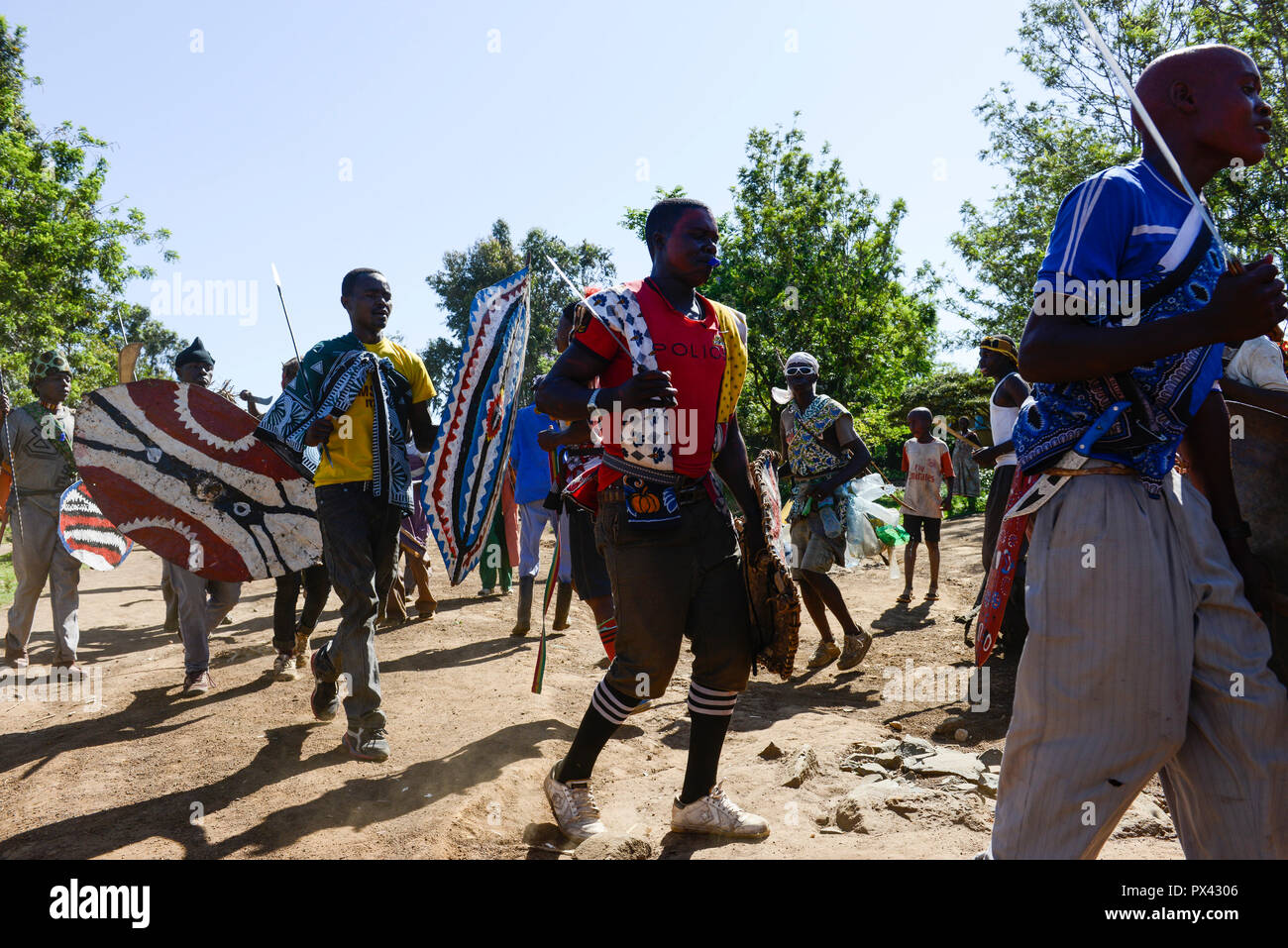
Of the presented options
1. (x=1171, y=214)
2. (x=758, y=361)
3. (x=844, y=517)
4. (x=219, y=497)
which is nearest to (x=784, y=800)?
(x=1171, y=214)

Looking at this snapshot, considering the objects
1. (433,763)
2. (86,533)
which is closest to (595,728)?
(433,763)

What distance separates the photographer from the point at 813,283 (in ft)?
76.5

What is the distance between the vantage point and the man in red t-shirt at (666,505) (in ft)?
9.86

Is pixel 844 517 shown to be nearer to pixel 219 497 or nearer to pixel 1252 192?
pixel 219 497

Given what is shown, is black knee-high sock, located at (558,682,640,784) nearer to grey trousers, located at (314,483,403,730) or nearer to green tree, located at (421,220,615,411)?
grey trousers, located at (314,483,403,730)

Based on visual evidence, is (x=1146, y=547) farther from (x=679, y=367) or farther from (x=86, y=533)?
(x=86, y=533)

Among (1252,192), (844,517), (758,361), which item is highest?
(1252,192)

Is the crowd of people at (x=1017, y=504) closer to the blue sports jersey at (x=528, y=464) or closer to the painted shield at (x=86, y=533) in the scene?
the painted shield at (x=86, y=533)

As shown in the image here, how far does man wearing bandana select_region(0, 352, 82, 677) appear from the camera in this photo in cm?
627

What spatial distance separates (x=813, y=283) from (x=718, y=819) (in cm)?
2139

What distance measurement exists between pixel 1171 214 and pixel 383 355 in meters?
3.48

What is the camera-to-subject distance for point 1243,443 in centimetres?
226

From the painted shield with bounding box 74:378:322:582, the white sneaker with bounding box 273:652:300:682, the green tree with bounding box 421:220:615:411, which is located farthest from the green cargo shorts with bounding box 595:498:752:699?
the green tree with bounding box 421:220:615:411

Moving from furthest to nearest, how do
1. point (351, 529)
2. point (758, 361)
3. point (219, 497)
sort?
point (758, 361)
point (219, 497)
point (351, 529)
